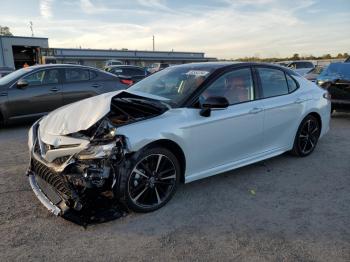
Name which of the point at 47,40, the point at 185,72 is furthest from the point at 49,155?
the point at 47,40

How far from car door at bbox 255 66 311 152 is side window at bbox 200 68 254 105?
23 cm

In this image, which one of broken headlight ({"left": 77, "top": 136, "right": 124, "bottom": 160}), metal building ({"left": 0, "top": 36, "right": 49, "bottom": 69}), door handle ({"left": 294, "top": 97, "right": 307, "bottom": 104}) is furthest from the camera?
metal building ({"left": 0, "top": 36, "right": 49, "bottom": 69})

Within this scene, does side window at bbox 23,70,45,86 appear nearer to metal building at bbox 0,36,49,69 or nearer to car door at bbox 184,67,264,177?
car door at bbox 184,67,264,177

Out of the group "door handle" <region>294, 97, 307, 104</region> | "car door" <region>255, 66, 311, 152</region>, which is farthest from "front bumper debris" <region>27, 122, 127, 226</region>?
"door handle" <region>294, 97, 307, 104</region>

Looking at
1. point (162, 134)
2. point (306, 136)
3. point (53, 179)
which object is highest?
point (162, 134)

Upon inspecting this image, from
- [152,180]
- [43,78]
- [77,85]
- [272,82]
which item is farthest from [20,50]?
[152,180]

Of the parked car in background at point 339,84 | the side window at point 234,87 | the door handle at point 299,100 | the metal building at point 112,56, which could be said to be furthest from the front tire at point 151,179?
the metal building at point 112,56

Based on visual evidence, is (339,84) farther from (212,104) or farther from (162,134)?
(162,134)

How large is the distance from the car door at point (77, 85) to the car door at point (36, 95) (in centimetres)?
18

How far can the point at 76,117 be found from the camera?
3.86 meters

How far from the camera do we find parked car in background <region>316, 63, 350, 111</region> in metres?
8.94

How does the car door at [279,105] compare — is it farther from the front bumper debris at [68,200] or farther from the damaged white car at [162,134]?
the front bumper debris at [68,200]

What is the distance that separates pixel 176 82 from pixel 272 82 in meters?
1.54

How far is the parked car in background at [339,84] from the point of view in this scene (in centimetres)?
894
